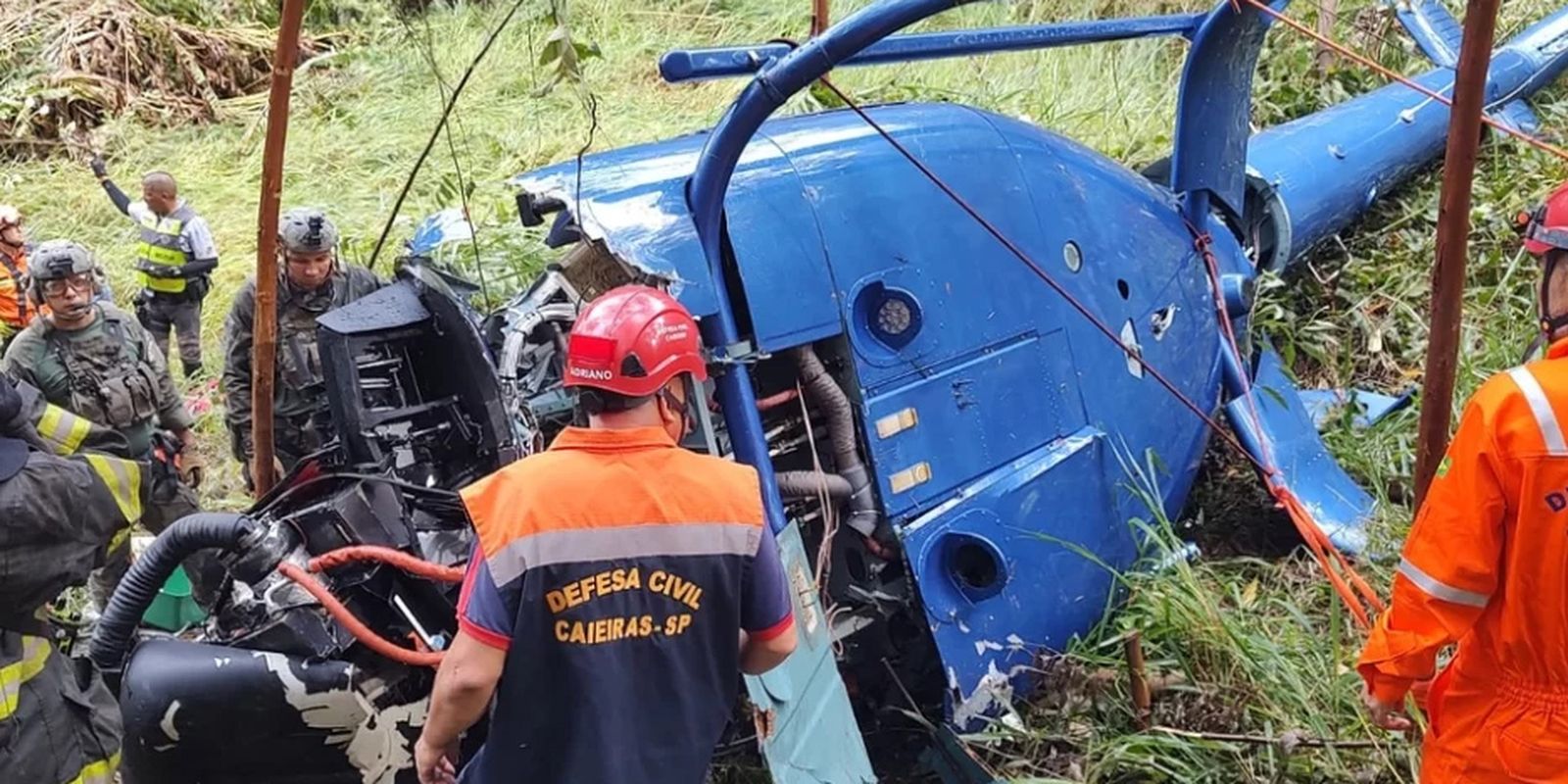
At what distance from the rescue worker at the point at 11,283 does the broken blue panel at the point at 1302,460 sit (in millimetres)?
6211

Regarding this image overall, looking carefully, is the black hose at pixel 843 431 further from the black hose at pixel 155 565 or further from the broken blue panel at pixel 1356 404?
the broken blue panel at pixel 1356 404

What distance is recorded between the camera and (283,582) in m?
2.75

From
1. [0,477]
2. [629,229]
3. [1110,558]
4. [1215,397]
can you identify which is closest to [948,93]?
[1215,397]

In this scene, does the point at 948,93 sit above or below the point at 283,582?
above

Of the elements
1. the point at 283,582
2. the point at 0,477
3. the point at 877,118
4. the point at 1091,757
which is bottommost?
the point at 1091,757

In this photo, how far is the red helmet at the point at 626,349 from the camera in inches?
81.4

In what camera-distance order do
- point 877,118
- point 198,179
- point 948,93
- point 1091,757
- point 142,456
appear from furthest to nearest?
point 198,179
point 948,93
point 142,456
point 877,118
point 1091,757

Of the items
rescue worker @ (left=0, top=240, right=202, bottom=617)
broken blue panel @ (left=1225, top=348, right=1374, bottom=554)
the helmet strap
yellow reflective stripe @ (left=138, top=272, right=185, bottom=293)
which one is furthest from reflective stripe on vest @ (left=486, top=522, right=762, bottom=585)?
yellow reflective stripe @ (left=138, top=272, right=185, bottom=293)

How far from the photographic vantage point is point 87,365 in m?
4.83

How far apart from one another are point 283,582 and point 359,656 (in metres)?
0.24

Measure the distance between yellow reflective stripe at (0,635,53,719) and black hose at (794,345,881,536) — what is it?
1.87 metres

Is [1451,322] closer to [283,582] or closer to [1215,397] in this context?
[1215,397]

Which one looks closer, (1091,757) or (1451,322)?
(1451,322)

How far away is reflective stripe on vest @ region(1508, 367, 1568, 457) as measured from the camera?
6.32 feet
